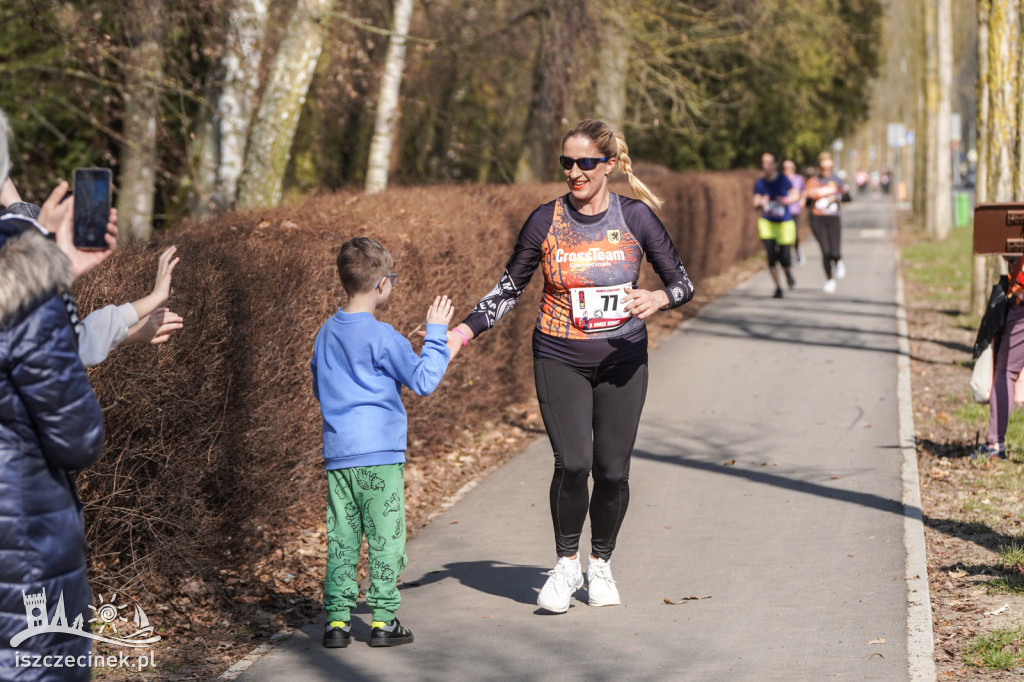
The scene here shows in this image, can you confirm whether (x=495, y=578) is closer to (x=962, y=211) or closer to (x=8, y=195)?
(x=8, y=195)

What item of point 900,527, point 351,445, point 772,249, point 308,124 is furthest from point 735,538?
point 308,124

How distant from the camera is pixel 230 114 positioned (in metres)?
14.0

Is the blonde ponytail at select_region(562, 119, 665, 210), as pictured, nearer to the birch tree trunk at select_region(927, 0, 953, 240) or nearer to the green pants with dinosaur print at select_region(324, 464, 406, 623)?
the green pants with dinosaur print at select_region(324, 464, 406, 623)

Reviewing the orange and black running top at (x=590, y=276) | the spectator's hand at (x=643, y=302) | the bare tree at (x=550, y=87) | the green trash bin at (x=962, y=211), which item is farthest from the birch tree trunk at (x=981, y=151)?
the green trash bin at (x=962, y=211)

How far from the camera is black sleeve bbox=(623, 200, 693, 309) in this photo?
18.0ft

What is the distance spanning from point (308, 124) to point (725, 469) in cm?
1608

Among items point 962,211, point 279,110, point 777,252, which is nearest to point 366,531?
point 279,110

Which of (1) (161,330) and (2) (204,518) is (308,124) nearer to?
(2) (204,518)

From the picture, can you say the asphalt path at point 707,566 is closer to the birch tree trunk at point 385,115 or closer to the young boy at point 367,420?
the young boy at point 367,420

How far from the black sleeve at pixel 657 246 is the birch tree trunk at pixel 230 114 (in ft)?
28.7

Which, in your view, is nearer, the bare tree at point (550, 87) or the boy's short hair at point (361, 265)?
the boy's short hair at point (361, 265)

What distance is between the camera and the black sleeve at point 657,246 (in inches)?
217

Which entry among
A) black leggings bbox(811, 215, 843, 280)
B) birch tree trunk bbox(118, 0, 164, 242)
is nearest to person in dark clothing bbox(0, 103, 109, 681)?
birch tree trunk bbox(118, 0, 164, 242)

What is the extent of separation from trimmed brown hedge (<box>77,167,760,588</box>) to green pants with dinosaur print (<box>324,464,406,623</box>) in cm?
70
